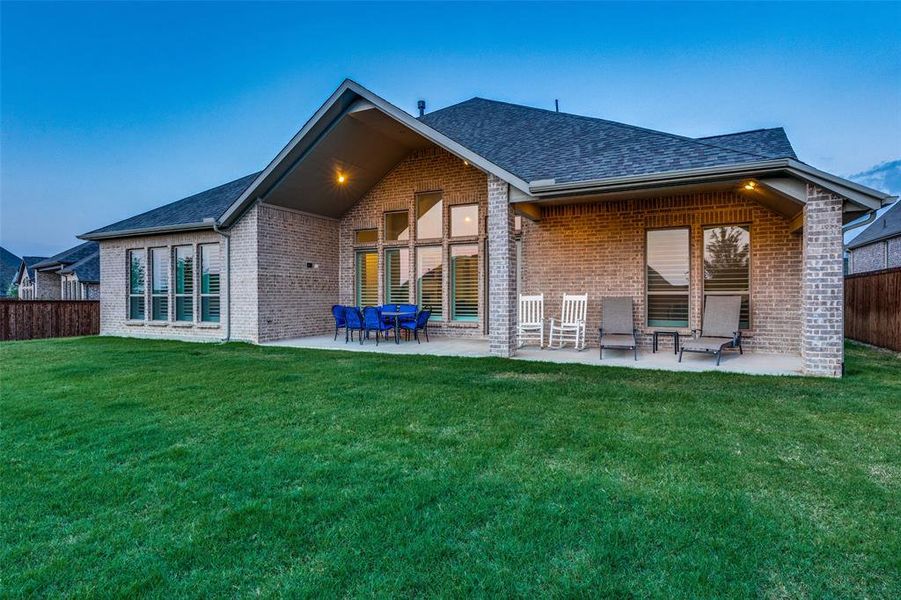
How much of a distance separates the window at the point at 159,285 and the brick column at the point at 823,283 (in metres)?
14.5

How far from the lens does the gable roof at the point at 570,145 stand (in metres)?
7.40

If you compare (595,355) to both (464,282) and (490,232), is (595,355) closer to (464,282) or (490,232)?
(490,232)

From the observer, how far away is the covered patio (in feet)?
23.5

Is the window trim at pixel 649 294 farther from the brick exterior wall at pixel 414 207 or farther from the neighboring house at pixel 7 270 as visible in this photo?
the neighboring house at pixel 7 270

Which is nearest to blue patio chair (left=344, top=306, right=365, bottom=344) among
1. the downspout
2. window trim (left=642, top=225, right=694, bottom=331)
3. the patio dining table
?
the patio dining table

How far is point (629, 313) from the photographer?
9.23 m

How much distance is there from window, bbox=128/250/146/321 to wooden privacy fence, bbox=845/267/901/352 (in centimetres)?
1851

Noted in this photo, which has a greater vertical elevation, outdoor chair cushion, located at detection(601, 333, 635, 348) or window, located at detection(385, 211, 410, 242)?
window, located at detection(385, 211, 410, 242)

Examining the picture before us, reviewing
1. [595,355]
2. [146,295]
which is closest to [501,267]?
[595,355]

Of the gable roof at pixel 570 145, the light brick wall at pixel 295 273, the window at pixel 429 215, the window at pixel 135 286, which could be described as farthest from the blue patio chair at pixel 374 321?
the window at pixel 135 286

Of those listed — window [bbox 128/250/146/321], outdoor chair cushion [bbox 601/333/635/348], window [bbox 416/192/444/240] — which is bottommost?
outdoor chair cushion [bbox 601/333/635/348]

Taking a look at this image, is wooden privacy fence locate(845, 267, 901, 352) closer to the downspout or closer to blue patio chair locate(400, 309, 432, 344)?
blue patio chair locate(400, 309, 432, 344)

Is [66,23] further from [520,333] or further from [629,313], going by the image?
Answer: [629,313]

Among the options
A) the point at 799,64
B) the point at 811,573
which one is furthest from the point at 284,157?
the point at 799,64
